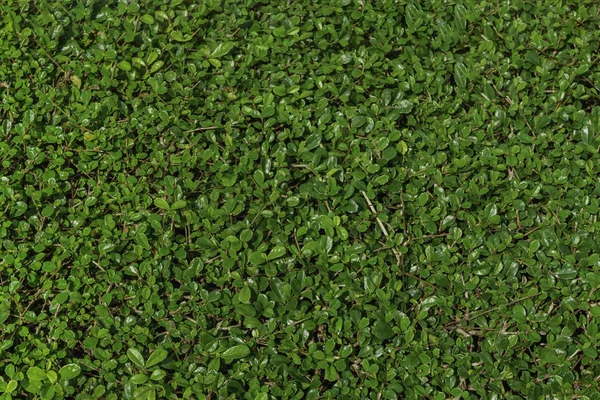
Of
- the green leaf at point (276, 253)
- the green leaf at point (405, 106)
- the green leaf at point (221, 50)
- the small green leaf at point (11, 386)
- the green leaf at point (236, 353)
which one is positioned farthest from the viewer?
the green leaf at point (221, 50)

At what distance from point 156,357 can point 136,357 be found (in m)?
0.06

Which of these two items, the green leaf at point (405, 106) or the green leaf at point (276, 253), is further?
the green leaf at point (405, 106)

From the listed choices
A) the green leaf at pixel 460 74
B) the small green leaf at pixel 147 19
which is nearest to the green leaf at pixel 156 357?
the small green leaf at pixel 147 19

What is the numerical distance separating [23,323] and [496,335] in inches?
63.9

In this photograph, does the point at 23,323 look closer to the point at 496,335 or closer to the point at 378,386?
the point at 378,386

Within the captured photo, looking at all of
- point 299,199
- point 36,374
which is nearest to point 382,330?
point 299,199

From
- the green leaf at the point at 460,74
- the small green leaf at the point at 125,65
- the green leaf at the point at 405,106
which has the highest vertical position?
the small green leaf at the point at 125,65

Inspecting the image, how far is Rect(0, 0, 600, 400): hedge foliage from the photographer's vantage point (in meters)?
2.17

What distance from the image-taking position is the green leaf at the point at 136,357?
A: 208cm

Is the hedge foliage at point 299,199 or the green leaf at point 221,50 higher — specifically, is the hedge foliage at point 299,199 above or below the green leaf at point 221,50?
below

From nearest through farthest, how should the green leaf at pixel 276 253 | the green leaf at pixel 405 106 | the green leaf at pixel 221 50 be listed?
the green leaf at pixel 276 253 < the green leaf at pixel 405 106 < the green leaf at pixel 221 50

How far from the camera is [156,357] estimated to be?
210 centimetres

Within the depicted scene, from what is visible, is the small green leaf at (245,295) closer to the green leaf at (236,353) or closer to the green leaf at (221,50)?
the green leaf at (236,353)

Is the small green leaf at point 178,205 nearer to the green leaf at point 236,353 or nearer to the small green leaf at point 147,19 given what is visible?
the green leaf at point 236,353
